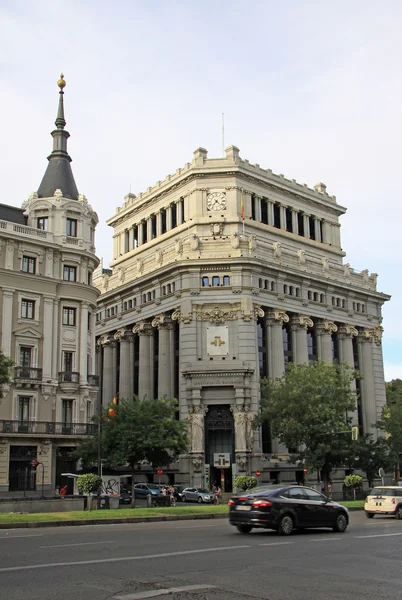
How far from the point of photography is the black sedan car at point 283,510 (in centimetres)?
2038

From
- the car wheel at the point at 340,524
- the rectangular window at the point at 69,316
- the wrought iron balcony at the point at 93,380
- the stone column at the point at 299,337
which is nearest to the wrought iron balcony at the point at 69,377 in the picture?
the wrought iron balcony at the point at 93,380

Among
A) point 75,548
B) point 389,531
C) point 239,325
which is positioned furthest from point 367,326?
point 75,548

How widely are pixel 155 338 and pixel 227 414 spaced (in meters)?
14.7

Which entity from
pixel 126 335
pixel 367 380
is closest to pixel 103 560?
pixel 126 335

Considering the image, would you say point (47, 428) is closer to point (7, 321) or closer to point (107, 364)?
point (7, 321)

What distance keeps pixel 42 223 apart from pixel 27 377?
12.7 meters

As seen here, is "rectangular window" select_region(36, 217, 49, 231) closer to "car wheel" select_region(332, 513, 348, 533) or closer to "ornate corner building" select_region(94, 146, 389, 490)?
"ornate corner building" select_region(94, 146, 389, 490)

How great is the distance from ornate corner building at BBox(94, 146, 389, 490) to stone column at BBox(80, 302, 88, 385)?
15.2 m

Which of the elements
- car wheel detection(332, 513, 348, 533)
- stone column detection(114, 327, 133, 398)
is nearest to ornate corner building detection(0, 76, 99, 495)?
stone column detection(114, 327, 133, 398)

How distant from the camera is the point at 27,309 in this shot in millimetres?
53031

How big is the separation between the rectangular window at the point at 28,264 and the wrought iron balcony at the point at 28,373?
751cm

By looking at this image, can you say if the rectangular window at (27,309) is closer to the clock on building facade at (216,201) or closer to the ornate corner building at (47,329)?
the ornate corner building at (47,329)

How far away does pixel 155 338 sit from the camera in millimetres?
79125

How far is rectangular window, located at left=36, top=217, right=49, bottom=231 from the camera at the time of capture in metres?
55.9
